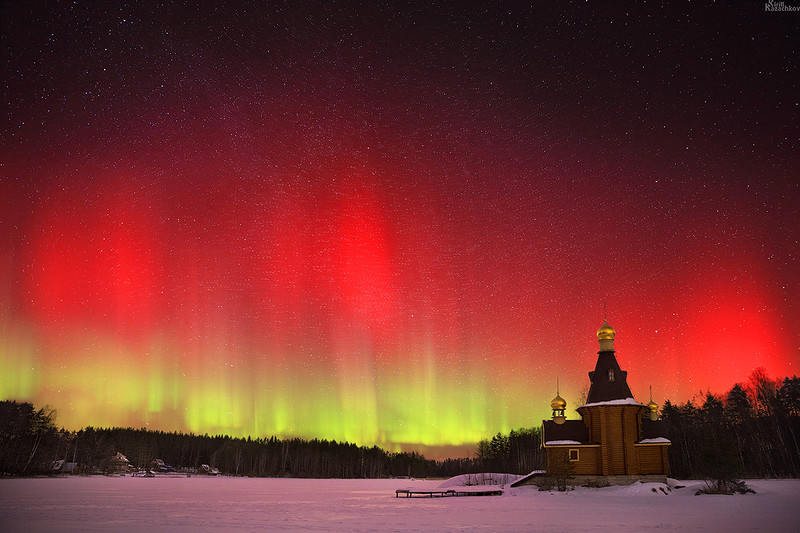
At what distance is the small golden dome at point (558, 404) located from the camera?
180 ft

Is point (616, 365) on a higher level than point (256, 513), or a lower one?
higher

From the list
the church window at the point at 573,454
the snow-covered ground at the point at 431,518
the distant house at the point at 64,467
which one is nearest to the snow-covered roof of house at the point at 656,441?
the church window at the point at 573,454

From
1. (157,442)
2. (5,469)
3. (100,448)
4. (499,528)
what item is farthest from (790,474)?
(157,442)

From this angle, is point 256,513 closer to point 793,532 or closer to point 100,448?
point 793,532

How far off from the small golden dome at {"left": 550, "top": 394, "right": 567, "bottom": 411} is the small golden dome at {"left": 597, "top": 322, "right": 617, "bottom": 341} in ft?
23.1

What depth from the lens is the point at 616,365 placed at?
5272cm

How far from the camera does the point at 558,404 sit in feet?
181

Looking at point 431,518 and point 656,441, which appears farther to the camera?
point 656,441

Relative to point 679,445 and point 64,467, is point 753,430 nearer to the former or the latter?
point 679,445

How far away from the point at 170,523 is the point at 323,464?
A: 486 ft

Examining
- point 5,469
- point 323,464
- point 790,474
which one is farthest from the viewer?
point 323,464

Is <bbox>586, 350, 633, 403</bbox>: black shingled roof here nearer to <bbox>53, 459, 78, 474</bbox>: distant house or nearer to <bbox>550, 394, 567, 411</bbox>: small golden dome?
<bbox>550, 394, 567, 411</bbox>: small golden dome

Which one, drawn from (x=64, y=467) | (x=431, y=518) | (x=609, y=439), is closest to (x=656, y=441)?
(x=609, y=439)

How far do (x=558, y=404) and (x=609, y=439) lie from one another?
709cm
